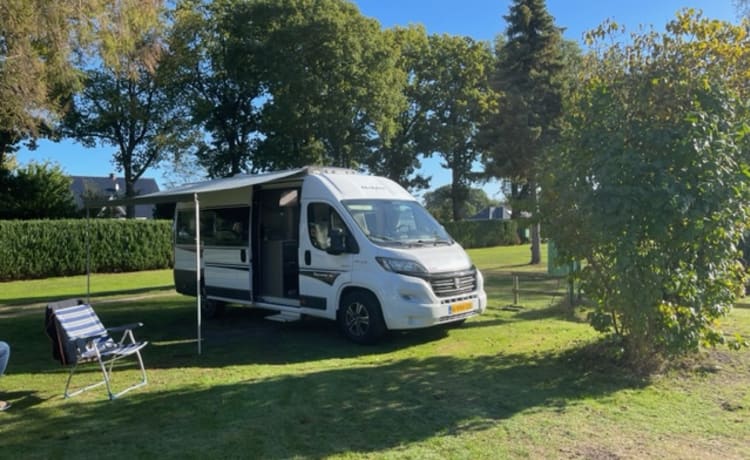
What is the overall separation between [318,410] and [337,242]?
11.3 ft

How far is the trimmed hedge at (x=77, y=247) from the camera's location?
2034 centimetres

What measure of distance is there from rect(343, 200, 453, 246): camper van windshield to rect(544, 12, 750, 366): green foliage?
97.2 inches

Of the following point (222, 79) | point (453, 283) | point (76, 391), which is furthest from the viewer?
point (222, 79)

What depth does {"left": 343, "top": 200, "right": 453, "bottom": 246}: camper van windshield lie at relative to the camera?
834 cm

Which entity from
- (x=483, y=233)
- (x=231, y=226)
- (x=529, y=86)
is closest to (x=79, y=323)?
(x=231, y=226)

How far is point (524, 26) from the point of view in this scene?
2370cm

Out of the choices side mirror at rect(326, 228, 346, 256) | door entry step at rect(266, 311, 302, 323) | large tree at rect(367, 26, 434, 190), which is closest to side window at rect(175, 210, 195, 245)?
door entry step at rect(266, 311, 302, 323)

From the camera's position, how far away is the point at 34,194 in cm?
2666

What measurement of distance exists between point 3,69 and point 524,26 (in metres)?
20.2

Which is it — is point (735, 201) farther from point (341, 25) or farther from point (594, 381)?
point (341, 25)

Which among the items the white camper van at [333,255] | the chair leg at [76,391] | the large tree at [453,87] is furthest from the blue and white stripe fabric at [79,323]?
the large tree at [453,87]

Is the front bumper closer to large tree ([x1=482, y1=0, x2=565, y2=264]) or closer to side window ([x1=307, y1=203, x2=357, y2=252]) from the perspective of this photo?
side window ([x1=307, y1=203, x2=357, y2=252])

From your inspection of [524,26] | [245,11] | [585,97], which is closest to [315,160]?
[245,11]

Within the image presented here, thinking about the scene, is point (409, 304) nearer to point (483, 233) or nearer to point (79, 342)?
point (79, 342)
